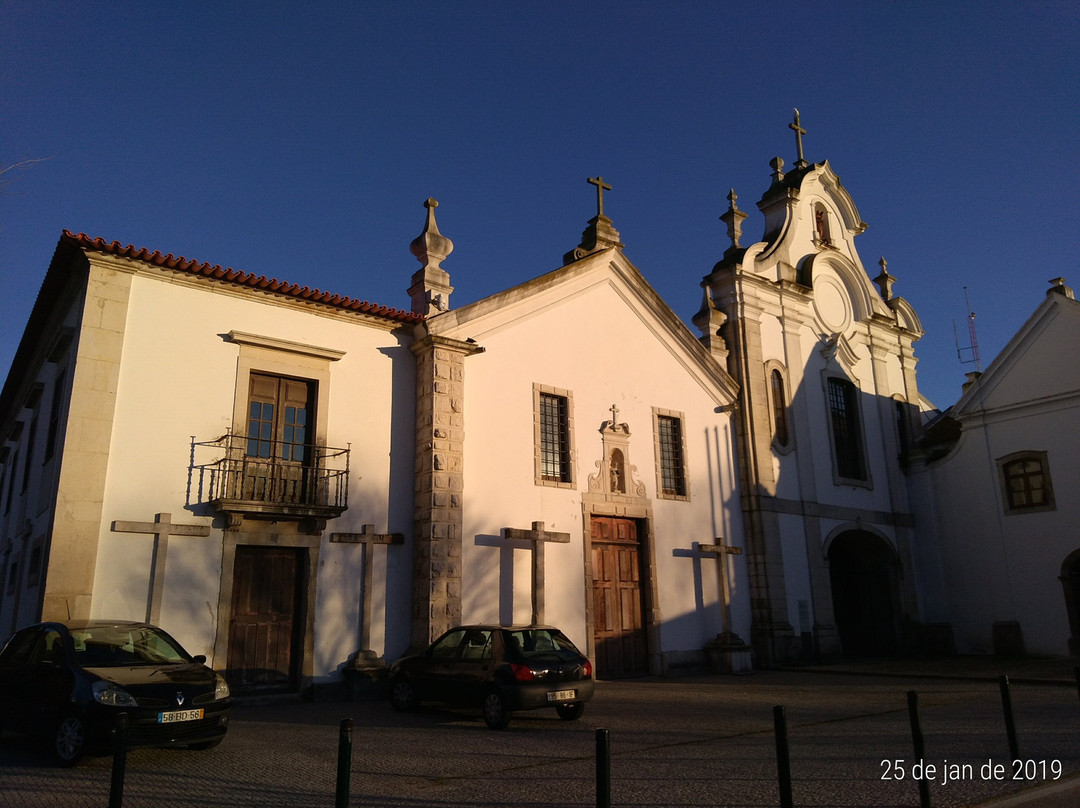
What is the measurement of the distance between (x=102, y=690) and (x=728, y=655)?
12802mm

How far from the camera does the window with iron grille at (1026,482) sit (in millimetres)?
20562

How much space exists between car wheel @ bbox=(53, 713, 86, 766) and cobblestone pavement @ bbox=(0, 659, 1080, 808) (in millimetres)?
136

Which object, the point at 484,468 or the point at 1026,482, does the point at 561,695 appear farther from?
the point at 1026,482

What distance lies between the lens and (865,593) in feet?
75.9

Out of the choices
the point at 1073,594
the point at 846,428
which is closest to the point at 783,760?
the point at 1073,594

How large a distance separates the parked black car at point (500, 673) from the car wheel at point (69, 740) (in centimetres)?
446

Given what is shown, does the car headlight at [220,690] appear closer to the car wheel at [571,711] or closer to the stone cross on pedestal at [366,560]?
the car wheel at [571,711]

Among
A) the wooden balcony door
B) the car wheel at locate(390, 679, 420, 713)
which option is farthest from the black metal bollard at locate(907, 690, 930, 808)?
the wooden balcony door

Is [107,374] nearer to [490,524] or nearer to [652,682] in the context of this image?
[490,524]

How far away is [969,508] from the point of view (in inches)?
875

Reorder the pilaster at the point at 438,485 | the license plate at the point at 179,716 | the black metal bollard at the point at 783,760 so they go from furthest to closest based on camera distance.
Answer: the pilaster at the point at 438,485 < the license plate at the point at 179,716 < the black metal bollard at the point at 783,760

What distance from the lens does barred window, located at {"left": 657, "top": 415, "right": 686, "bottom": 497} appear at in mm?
18109

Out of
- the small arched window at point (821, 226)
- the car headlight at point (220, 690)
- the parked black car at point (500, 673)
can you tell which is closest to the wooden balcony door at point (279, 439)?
the parked black car at point (500, 673)

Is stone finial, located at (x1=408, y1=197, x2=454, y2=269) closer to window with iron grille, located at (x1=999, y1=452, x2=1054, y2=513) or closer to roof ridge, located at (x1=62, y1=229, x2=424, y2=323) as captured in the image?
roof ridge, located at (x1=62, y1=229, x2=424, y2=323)
